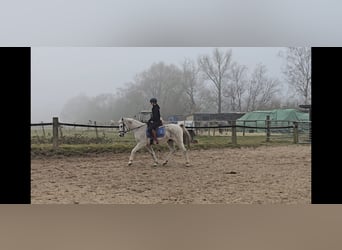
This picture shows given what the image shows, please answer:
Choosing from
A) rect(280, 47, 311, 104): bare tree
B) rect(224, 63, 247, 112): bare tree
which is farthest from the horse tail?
rect(280, 47, 311, 104): bare tree

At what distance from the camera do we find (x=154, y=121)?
3.53m

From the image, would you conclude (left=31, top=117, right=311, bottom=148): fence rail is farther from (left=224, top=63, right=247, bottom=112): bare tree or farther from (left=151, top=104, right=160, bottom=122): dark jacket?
→ (left=151, top=104, right=160, bottom=122): dark jacket

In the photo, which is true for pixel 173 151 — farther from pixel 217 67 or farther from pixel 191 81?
pixel 217 67

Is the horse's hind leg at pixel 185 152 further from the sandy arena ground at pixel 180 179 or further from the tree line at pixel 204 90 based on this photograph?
the tree line at pixel 204 90

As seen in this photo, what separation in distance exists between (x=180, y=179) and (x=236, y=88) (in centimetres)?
94

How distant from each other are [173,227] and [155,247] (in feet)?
0.74

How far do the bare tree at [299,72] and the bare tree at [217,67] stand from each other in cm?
51

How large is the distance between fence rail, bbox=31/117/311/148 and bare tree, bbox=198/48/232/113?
0.22m

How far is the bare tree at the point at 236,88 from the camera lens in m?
3.47

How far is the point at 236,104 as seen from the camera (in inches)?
137

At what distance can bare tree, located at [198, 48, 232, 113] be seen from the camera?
3.39 meters

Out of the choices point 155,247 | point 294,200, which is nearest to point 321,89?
point 294,200

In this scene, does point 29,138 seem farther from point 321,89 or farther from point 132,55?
point 321,89

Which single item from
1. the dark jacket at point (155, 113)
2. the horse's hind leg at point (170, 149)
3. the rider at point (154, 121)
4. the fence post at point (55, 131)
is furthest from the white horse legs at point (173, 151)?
the fence post at point (55, 131)
